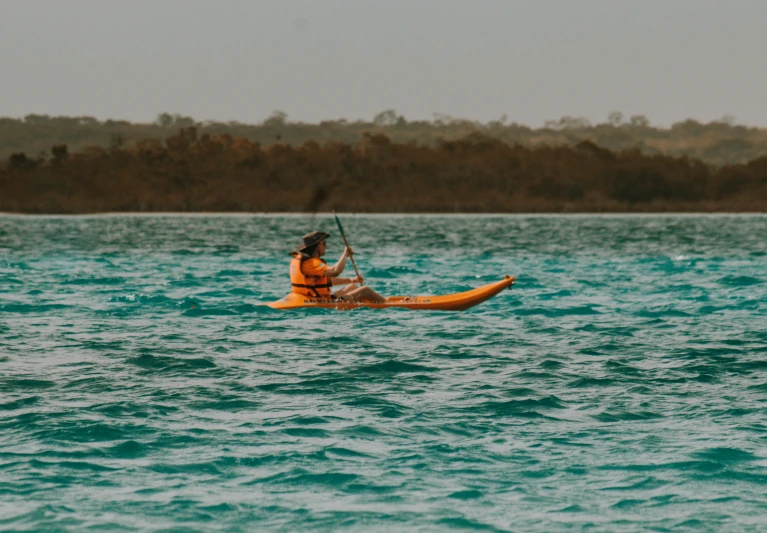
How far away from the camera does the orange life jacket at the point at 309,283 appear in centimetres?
1967

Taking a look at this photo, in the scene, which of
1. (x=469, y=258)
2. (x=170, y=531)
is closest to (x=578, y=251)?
(x=469, y=258)

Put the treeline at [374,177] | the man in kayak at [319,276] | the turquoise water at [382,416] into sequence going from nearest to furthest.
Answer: the turquoise water at [382,416] → the man in kayak at [319,276] → the treeline at [374,177]

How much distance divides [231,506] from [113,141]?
611 ft

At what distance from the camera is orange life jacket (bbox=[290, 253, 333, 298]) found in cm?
1967

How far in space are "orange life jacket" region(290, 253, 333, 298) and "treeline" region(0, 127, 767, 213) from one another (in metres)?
119

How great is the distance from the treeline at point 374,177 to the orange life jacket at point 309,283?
119 meters

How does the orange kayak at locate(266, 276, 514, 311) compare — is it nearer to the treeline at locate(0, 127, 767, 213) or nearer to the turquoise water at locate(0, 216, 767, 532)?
the turquoise water at locate(0, 216, 767, 532)

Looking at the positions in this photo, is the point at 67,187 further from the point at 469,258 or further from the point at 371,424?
the point at 371,424

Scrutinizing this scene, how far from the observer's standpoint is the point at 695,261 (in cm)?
3969

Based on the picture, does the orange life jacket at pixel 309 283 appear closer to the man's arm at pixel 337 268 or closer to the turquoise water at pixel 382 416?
the man's arm at pixel 337 268

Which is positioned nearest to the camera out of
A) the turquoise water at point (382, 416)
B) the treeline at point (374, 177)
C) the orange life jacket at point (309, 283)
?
the turquoise water at point (382, 416)

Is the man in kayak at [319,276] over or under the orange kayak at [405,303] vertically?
over

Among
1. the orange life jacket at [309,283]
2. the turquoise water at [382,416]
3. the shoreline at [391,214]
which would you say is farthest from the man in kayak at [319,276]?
the shoreline at [391,214]

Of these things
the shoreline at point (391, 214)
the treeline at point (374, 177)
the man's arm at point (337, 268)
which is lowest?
the shoreline at point (391, 214)
